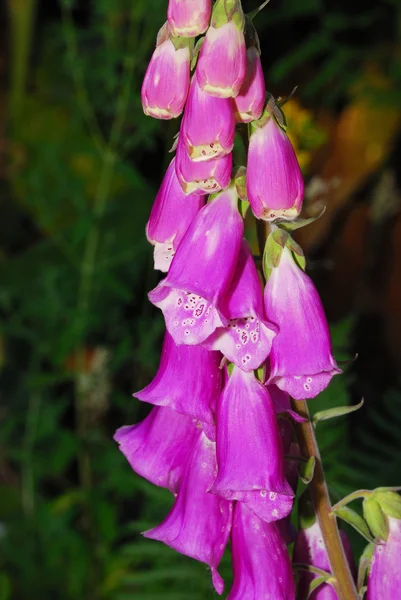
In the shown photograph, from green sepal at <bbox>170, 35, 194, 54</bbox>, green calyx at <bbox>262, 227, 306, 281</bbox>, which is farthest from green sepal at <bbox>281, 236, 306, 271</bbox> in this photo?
green sepal at <bbox>170, 35, 194, 54</bbox>

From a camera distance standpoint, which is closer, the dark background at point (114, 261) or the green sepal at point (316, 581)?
the green sepal at point (316, 581)

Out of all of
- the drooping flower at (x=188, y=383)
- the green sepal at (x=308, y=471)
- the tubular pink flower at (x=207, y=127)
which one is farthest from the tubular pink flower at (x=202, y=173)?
the green sepal at (x=308, y=471)

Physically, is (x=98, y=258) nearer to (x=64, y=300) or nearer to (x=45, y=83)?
(x=64, y=300)

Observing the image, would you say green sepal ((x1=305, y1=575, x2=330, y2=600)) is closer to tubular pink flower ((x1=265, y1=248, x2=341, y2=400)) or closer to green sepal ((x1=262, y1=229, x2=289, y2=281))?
tubular pink flower ((x1=265, y1=248, x2=341, y2=400))

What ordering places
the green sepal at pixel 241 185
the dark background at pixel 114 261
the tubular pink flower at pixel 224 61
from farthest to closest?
the dark background at pixel 114 261
the green sepal at pixel 241 185
the tubular pink flower at pixel 224 61

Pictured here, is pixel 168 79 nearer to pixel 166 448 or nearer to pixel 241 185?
pixel 241 185

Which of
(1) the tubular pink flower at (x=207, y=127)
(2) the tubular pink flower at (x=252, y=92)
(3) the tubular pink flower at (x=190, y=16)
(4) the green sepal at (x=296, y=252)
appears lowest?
(4) the green sepal at (x=296, y=252)

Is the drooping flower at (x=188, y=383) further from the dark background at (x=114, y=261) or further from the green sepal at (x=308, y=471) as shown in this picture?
the dark background at (x=114, y=261)

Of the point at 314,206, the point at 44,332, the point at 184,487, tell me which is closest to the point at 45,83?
the point at 44,332

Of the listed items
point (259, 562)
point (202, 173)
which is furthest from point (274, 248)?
point (259, 562)
